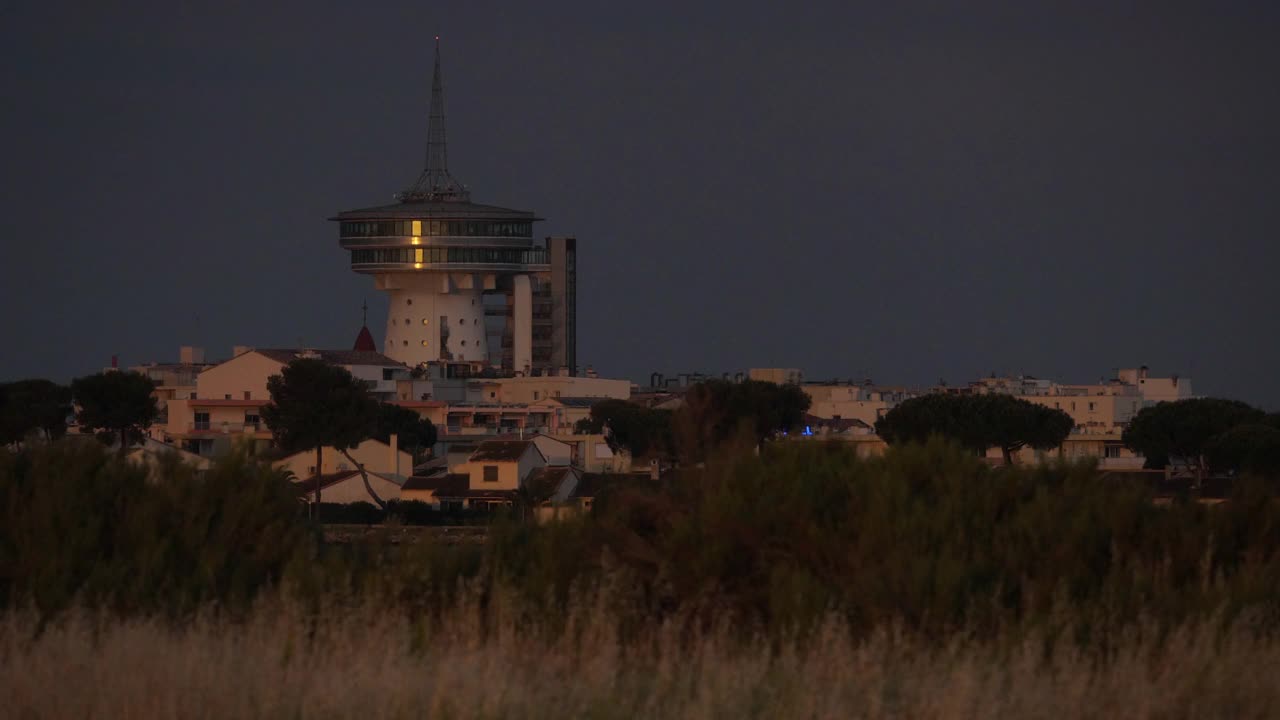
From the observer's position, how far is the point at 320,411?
75.7 m

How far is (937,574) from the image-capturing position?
14078mm

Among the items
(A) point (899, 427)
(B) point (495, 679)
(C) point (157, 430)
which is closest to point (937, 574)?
(B) point (495, 679)

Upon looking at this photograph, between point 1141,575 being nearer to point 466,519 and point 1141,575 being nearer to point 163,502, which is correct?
point 163,502

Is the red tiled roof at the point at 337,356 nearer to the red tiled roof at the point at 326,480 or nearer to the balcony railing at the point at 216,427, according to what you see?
the balcony railing at the point at 216,427

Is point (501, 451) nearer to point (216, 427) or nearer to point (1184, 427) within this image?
point (1184, 427)

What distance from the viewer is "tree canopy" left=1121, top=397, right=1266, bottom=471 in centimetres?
6506

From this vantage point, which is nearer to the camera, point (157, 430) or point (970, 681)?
point (970, 681)

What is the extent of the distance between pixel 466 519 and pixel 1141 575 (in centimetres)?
4211

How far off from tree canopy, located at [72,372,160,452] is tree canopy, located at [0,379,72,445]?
1007 mm

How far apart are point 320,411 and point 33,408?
1226 cm

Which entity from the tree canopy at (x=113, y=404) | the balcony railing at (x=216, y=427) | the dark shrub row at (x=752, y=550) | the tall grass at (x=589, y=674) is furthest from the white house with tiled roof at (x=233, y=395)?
the tall grass at (x=589, y=674)

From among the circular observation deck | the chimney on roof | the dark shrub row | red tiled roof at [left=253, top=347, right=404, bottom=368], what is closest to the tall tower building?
the circular observation deck

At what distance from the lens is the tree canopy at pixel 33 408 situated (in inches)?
2808

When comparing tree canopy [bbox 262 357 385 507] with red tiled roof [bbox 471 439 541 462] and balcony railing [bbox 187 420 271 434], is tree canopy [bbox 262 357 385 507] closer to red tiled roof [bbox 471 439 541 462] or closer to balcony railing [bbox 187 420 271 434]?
red tiled roof [bbox 471 439 541 462]
